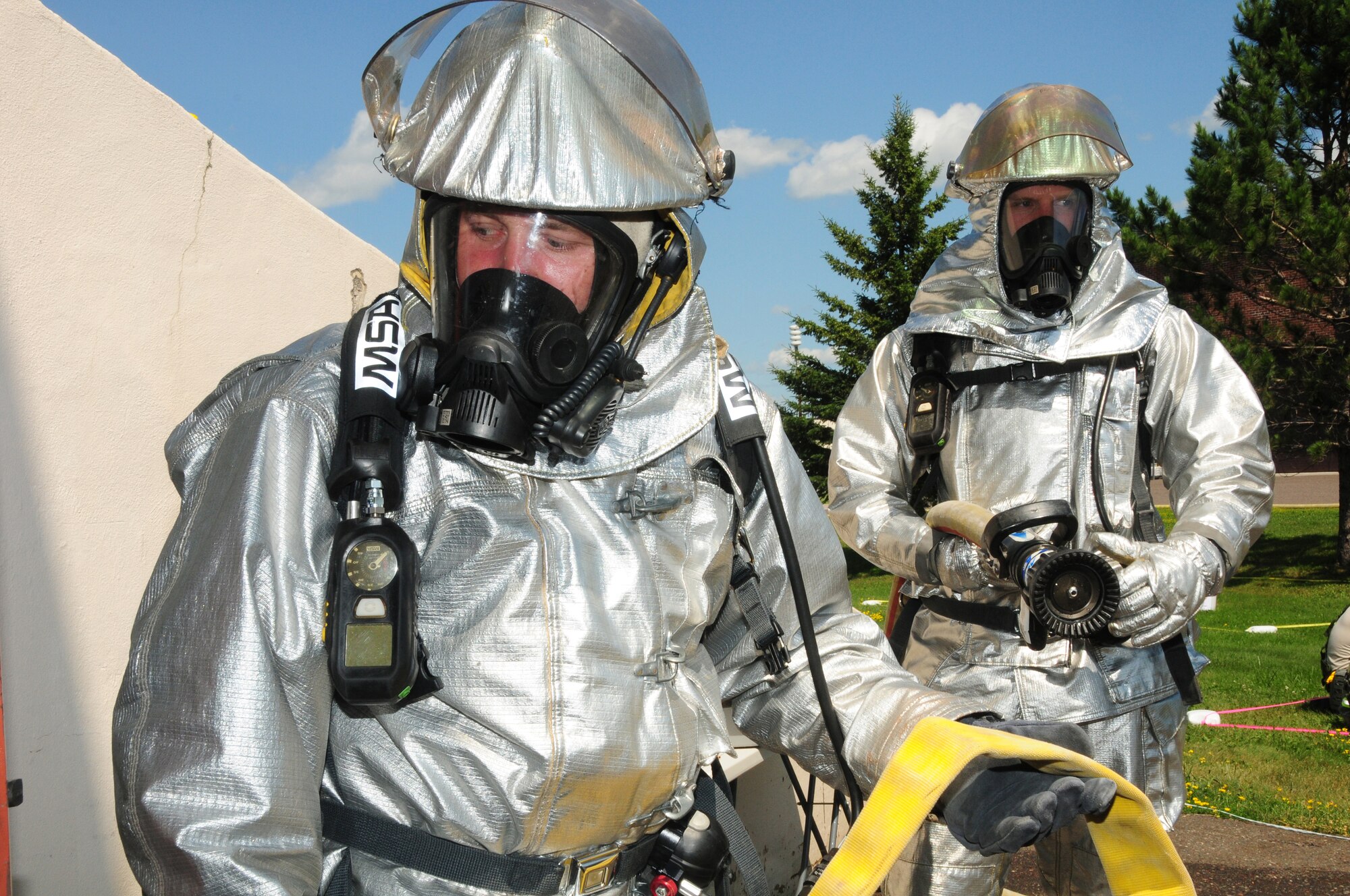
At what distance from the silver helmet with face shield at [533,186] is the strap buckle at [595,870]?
592mm

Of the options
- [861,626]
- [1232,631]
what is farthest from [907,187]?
[861,626]

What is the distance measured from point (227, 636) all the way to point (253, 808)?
21cm

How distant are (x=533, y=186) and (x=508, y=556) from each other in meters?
0.59

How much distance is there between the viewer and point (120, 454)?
123 inches

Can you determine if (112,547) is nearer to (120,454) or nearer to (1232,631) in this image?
(120,454)

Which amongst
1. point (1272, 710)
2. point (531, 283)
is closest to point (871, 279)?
point (1272, 710)

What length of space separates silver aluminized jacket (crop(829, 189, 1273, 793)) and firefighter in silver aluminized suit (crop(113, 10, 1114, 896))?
1065 mm

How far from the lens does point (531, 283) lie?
1.68 m

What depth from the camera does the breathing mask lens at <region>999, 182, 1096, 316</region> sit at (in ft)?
10.3

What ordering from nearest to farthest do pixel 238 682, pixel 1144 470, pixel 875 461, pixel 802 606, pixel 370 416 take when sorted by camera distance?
pixel 238 682 → pixel 370 416 → pixel 802 606 → pixel 1144 470 → pixel 875 461

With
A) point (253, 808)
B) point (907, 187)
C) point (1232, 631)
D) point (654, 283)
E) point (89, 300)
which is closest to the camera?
point (253, 808)

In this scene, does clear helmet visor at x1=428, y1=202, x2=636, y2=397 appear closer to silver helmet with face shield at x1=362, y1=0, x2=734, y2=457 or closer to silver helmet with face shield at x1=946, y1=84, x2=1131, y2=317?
silver helmet with face shield at x1=362, y1=0, x2=734, y2=457

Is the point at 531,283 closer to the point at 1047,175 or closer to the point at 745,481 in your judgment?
the point at 745,481

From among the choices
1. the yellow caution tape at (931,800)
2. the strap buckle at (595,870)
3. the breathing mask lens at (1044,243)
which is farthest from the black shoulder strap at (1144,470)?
the strap buckle at (595,870)
